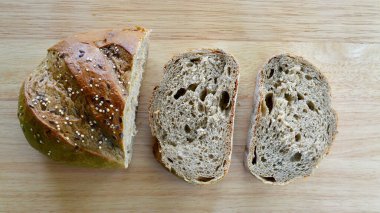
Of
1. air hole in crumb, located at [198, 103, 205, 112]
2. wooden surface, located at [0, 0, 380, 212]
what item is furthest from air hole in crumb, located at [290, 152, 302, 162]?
air hole in crumb, located at [198, 103, 205, 112]

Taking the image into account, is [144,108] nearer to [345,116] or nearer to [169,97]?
[169,97]

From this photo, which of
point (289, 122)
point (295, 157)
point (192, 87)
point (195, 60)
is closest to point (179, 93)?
point (192, 87)

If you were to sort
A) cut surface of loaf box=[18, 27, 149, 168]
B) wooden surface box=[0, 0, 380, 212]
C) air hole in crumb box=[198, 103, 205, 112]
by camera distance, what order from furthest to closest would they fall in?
1. wooden surface box=[0, 0, 380, 212]
2. air hole in crumb box=[198, 103, 205, 112]
3. cut surface of loaf box=[18, 27, 149, 168]

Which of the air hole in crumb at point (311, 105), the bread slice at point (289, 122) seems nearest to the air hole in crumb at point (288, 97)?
the bread slice at point (289, 122)

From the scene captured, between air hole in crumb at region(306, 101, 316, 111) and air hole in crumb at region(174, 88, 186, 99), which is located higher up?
air hole in crumb at region(174, 88, 186, 99)

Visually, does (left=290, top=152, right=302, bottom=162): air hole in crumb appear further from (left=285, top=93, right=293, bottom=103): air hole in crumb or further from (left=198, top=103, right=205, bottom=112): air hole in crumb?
(left=198, top=103, right=205, bottom=112): air hole in crumb

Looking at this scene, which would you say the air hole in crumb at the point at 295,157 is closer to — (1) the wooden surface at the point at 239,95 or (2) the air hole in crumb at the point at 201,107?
(1) the wooden surface at the point at 239,95

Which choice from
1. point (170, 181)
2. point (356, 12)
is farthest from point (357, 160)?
point (170, 181)
